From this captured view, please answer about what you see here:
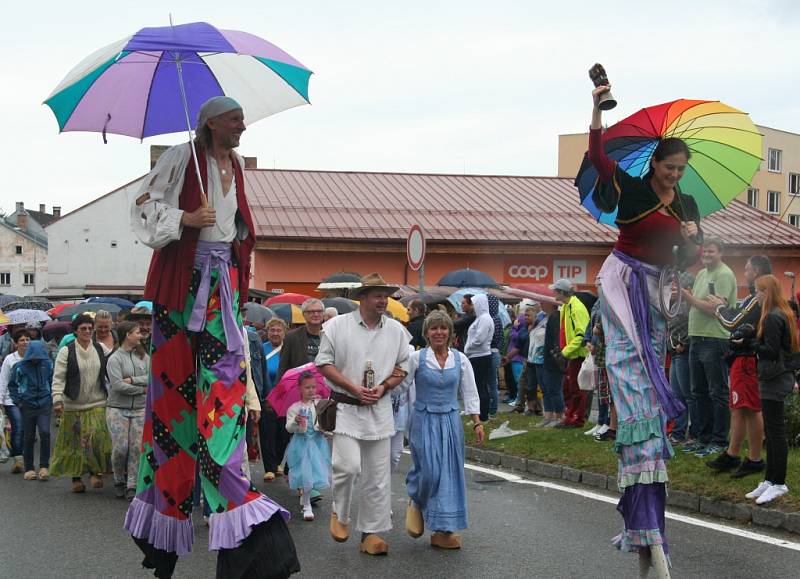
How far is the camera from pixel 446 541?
7.70 metres

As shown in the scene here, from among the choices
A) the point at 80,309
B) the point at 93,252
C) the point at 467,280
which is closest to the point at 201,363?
the point at 467,280

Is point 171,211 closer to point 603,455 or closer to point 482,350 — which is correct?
point 603,455

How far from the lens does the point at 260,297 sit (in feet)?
107

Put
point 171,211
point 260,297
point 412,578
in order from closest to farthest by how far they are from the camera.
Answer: point 171,211 → point 412,578 → point 260,297

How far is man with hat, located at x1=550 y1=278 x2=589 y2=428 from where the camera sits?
14414 millimetres

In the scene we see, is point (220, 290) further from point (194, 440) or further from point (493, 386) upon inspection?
Answer: point (493, 386)

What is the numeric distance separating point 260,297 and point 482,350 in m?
17.1

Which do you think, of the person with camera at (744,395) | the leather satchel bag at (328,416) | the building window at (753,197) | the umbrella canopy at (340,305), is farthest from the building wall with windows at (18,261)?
the leather satchel bag at (328,416)

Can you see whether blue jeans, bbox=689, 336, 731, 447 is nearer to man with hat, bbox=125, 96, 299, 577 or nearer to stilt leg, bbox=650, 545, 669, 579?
stilt leg, bbox=650, 545, 669, 579

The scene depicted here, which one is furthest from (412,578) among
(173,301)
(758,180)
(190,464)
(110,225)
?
(758,180)

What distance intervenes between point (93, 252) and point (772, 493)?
59.3m

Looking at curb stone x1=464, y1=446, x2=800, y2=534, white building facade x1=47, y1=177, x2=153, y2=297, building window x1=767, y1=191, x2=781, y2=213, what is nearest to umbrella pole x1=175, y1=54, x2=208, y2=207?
curb stone x1=464, y1=446, x2=800, y2=534

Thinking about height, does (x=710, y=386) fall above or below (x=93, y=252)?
below

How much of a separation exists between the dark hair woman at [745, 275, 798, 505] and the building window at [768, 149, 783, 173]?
67.0m
